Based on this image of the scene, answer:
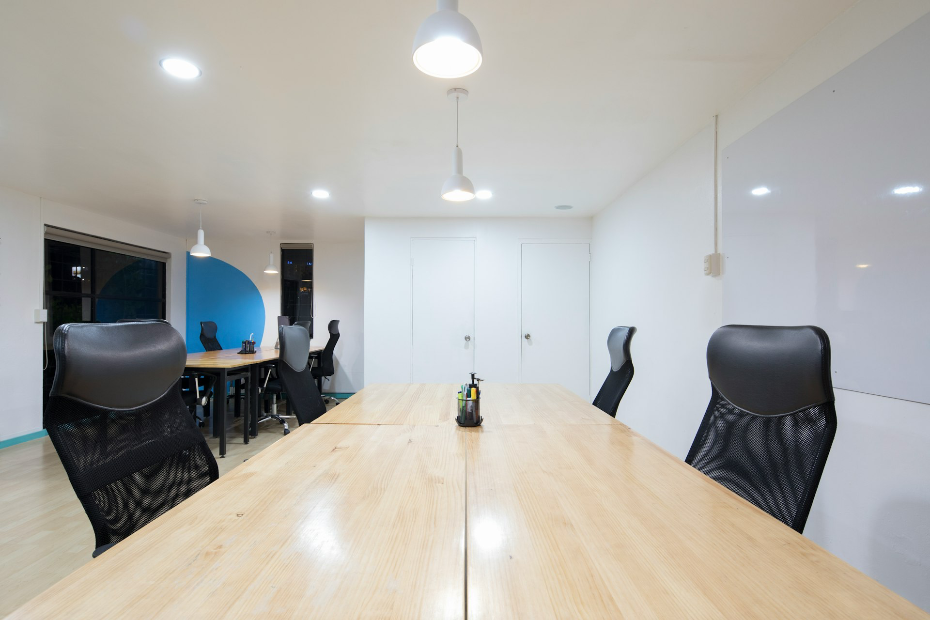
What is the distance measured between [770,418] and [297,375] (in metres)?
1.99

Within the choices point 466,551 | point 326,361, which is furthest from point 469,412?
point 326,361

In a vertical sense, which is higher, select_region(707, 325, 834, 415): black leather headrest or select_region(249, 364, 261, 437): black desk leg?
select_region(707, 325, 834, 415): black leather headrest

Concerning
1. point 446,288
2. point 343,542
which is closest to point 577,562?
point 343,542

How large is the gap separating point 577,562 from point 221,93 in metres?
2.85

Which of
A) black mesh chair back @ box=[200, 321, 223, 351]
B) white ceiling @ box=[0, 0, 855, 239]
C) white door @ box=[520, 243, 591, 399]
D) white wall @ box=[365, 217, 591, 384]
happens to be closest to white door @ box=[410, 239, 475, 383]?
white wall @ box=[365, 217, 591, 384]

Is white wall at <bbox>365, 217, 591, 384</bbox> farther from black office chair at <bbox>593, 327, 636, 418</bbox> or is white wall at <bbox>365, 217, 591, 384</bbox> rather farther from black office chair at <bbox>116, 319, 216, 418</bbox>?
black office chair at <bbox>593, 327, 636, 418</bbox>

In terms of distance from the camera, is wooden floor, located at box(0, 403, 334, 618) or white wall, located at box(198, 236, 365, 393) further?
white wall, located at box(198, 236, 365, 393)

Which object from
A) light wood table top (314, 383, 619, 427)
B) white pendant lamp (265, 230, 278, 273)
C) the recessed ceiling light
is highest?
the recessed ceiling light

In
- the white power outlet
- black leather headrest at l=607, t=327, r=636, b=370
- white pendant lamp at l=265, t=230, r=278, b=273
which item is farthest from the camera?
white pendant lamp at l=265, t=230, r=278, b=273

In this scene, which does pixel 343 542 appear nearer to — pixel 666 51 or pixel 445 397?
pixel 445 397

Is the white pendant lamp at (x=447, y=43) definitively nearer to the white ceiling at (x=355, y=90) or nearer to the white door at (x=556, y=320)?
the white ceiling at (x=355, y=90)

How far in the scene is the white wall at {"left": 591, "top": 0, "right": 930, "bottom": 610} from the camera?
1510 mm

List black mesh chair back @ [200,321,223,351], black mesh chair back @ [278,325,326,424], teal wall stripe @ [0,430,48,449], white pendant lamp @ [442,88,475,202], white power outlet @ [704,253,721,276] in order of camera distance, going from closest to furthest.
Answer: black mesh chair back @ [278,325,326,424], white pendant lamp @ [442,88,475,202], white power outlet @ [704,253,721,276], teal wall stripe @ [0,430,48,449], black mesh chair back @ [200,321,223,351]

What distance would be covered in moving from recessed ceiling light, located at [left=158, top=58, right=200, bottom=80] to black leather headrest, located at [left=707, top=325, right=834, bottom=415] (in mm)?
2729
